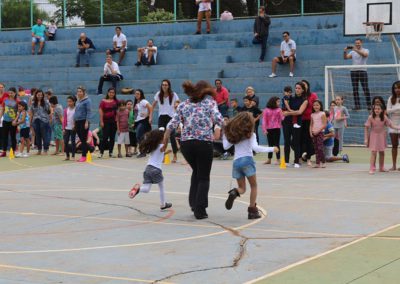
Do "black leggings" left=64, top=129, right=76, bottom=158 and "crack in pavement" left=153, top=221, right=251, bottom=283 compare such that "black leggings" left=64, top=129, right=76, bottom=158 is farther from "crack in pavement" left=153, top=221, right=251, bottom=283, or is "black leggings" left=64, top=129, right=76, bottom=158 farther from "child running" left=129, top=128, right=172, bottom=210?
"crack in pavement" left=153, top=221, right=251, bottom=283

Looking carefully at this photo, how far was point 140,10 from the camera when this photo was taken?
36.1 m

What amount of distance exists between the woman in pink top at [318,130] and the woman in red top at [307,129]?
346mm

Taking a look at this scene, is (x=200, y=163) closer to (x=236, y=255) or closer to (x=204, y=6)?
(x=236, y=255)

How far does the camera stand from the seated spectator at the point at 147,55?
102 feet

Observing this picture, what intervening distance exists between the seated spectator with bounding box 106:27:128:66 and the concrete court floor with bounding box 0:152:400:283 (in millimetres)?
15570

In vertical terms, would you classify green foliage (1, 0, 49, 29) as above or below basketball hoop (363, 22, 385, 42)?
above

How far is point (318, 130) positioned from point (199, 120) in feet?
25.7

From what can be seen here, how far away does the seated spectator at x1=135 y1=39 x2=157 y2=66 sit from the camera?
102 ft

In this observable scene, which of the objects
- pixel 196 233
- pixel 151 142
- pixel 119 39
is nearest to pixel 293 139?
pixel 151 142

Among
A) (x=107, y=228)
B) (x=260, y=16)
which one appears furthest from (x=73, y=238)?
(x=260, y=16)

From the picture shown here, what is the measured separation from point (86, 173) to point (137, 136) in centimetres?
412

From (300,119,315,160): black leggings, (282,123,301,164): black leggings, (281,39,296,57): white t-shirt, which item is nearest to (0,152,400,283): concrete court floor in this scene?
(282,123,301,164): black leggings

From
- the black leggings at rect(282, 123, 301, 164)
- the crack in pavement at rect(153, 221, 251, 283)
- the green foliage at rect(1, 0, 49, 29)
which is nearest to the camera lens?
the crack in pavement at rect(153, 221, 251, 283)

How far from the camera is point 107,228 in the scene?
10.9m
